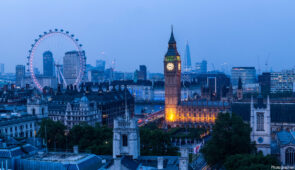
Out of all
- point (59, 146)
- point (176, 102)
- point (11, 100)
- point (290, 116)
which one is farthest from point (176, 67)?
point (59, 146)

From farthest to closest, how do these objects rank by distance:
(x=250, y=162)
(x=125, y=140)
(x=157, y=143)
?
(x=157, y=143)
(x=250, y=162)
(x=125, y=140)

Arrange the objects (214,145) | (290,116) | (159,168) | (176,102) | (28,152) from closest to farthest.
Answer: (159,168) → (28,152) → (214,145) → (290,116) → (176,102)

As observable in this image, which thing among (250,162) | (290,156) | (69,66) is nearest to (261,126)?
(290,156)

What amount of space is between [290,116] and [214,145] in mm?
42257

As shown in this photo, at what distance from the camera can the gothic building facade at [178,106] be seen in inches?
4245

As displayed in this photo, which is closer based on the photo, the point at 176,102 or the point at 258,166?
the point at 258,166

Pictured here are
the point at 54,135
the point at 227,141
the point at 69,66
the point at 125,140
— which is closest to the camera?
the point at 125,140

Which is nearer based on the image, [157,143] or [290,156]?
[290,156]

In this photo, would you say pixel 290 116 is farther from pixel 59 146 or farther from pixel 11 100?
pixel 11 100

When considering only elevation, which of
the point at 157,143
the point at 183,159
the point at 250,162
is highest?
the point at 183,159

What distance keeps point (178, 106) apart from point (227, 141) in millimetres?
60815

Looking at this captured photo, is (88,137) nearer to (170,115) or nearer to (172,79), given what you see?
(170,115)

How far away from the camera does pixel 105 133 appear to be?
60188mm

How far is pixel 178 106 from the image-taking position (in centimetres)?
11194
